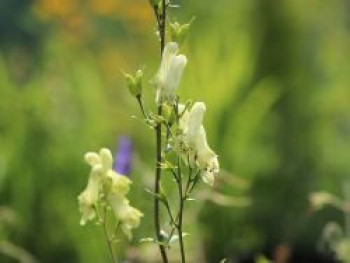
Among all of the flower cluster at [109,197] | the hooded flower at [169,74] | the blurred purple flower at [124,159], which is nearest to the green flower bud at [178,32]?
the hooded flower at [169,74]

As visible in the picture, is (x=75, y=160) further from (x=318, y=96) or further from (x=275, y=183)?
(x=318, y=96)

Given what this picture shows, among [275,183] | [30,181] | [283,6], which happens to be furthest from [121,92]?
[30,181]

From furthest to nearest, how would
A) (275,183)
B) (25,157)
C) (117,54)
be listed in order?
1. (117,54)
2. (275,183)
3. (25,157)

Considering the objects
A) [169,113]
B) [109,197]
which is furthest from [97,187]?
[169,113]

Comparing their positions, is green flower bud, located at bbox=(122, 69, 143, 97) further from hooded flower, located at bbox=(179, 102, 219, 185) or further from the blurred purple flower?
the blurred purple flower

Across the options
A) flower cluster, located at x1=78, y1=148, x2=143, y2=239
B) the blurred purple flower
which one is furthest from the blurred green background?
flower cluster, located at x1=78, y1=148, x2=143, y2=239

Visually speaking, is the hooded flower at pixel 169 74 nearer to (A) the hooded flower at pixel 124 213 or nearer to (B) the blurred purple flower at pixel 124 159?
(A) the hooded flower at pixel 124 213
